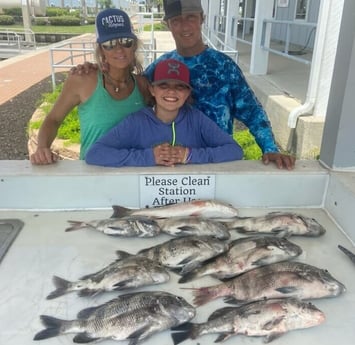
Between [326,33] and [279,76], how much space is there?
3.70 metres

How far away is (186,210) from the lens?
2217 mm

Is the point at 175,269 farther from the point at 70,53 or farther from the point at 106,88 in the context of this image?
the point at 70,53

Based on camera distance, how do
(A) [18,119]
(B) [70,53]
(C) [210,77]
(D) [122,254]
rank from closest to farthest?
(D) [122,254] → (C) [210,77] → (A) [18,119] → (B) [70,53]

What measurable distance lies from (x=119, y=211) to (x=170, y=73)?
0.84 metres

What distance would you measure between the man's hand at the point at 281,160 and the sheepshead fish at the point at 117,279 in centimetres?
106

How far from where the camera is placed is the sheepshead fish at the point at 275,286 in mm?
1645

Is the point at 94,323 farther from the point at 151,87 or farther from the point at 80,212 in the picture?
the point at 151,87

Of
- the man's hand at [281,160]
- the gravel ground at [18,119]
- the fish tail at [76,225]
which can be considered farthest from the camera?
the gravel ground at [18,119]

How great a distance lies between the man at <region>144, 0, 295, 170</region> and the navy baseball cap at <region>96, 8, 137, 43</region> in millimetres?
319

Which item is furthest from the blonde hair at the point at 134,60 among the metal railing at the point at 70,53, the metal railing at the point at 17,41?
the metal railing at the point at 17,41

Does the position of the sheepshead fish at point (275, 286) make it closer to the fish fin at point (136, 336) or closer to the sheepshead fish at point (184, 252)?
the sheepshead fish at point (184, 252)

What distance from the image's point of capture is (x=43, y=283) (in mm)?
1731

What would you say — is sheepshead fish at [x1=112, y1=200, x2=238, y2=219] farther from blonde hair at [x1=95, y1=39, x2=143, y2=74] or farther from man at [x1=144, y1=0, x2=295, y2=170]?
blonde hair at [x1=95, y1=39, x2=143, y2=74]

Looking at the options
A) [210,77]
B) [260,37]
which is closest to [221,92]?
[210,77]
